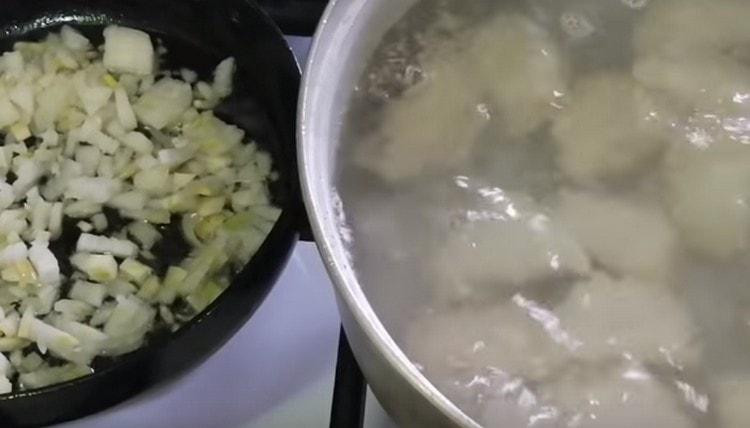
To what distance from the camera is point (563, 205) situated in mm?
693

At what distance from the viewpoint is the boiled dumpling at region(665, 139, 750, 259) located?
0.68 metres

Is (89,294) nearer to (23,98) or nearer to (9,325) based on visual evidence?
(9,325)

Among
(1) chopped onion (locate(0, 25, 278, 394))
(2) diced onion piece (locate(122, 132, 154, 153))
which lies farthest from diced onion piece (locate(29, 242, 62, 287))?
(2) diced onion piece (locate(122, 132, 154, 153))

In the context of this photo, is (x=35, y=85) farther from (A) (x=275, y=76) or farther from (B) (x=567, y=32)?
(B) (x=567, y=32)

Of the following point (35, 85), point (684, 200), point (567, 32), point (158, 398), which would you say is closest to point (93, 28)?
point (35, 85)

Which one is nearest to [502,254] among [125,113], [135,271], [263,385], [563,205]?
[563,205]

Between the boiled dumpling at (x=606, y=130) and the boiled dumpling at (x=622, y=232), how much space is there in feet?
0.07

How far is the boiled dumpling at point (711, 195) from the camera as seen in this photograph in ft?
2.23

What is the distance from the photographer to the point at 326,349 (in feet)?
2.83

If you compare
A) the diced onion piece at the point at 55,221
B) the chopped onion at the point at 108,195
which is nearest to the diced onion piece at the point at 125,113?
the chopped onion at the point at 108,195

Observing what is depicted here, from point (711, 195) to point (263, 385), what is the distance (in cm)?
35

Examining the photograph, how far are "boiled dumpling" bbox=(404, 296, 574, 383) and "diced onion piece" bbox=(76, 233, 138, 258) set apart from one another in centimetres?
36

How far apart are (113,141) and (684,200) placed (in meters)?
0.53

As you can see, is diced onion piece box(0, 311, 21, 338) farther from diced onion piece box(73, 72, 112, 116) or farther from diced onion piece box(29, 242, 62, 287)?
diced onion piece box(73, 72, 112, 116)
